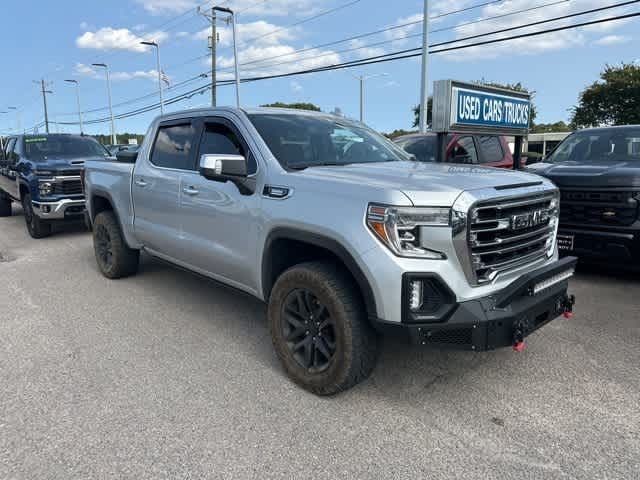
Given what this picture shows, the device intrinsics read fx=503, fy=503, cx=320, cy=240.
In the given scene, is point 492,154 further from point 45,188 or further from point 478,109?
point 45,188

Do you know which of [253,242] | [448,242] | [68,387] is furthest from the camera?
[253,242]

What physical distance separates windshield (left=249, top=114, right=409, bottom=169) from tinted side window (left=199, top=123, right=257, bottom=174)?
7.2 inches

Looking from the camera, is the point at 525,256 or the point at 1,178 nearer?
the point at 525,256

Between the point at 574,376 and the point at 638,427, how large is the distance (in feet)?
2.08

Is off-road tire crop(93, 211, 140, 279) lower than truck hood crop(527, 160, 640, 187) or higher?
lower

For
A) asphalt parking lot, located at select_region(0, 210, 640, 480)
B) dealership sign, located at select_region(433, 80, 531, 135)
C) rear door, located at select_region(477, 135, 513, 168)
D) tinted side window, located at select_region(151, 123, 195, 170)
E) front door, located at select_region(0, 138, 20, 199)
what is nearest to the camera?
asphalt parking lot, located at select_region(0, 210, 640, 480)

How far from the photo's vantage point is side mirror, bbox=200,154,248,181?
3379 mm

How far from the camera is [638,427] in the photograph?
2.85 meters

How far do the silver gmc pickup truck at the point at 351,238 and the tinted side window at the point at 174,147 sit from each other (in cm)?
3

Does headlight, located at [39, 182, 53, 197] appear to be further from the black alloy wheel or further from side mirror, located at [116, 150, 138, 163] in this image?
the black alloy wheel

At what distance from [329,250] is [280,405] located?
1.02m

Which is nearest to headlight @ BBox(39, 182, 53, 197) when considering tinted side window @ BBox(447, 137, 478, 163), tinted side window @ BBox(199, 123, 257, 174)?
tinted side window @ BBox(199, 123, 257, 174)

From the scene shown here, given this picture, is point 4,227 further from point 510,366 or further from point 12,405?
point 510,366

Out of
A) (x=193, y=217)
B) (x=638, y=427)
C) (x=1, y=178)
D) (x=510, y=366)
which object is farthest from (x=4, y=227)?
(x=638, y=427)
